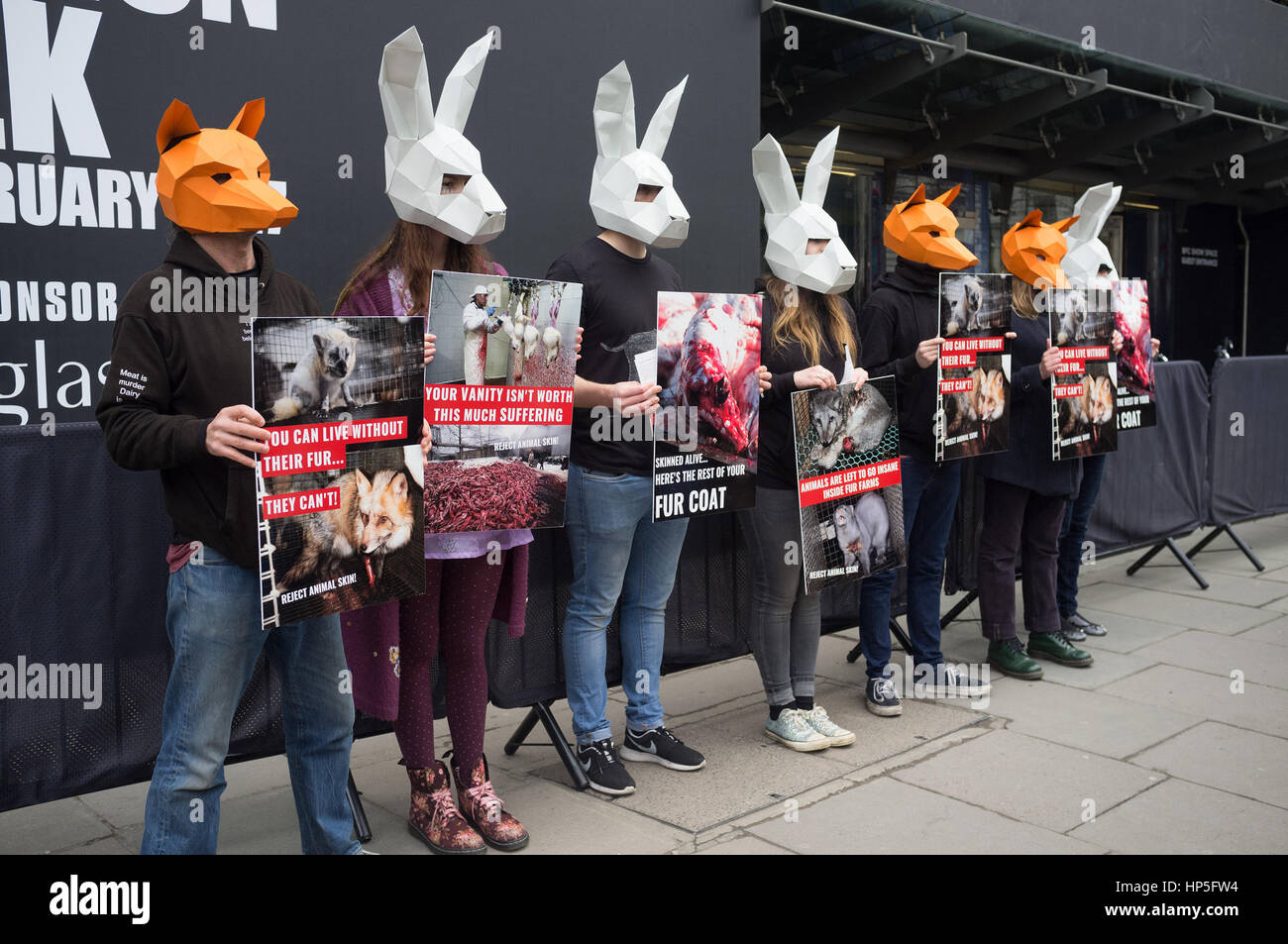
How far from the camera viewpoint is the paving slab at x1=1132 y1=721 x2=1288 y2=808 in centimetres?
429

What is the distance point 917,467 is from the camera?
16.7 feet

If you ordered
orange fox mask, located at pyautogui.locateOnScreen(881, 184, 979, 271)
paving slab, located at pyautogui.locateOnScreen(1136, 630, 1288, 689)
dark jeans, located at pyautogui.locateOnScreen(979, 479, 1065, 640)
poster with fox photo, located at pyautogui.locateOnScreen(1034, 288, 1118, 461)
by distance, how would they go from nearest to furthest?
orange fox mask, located at pyautogui.locateOnScreen(881, 184, 979, 271), poster with fox photo, located at pyautogui.locateOnScreen(1034, 288, 1118, 461), dark jeans, located at pyautogui.locateOnScreen(979, 479, 1065, 640), paving slab, located at pyautogui.locateOnScreen(1136, 630, 1288, 689)

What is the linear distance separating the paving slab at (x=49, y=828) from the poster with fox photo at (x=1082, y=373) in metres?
4.39

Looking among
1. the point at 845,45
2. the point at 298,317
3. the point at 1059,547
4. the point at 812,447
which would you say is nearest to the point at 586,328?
the point at 812,447

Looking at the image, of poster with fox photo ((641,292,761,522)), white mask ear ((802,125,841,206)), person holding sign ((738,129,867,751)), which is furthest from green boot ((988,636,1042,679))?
white mask ear ((802,125,841,206))

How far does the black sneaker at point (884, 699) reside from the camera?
16.7ft

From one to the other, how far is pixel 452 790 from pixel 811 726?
1.49m

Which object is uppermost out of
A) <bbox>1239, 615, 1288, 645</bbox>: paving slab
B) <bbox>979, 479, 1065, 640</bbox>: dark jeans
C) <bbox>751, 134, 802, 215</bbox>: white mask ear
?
<bbox>751, 134, 802, 215</bbox>: white mask ear

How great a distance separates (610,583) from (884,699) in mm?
1628

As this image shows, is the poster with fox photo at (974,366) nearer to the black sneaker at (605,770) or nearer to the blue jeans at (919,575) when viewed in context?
the blue jeans at (919,575)

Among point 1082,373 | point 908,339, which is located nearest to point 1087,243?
point 1082,373

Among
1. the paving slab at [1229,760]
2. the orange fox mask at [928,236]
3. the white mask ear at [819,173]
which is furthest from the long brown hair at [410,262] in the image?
the paving slab at [1229,760]

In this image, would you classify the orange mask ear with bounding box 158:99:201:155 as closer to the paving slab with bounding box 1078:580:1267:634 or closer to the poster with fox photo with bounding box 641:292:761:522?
the poster with fox photo with bounding box 641:292:761:522

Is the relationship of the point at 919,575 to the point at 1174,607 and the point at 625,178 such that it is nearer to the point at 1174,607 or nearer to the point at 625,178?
the point at 625,178
